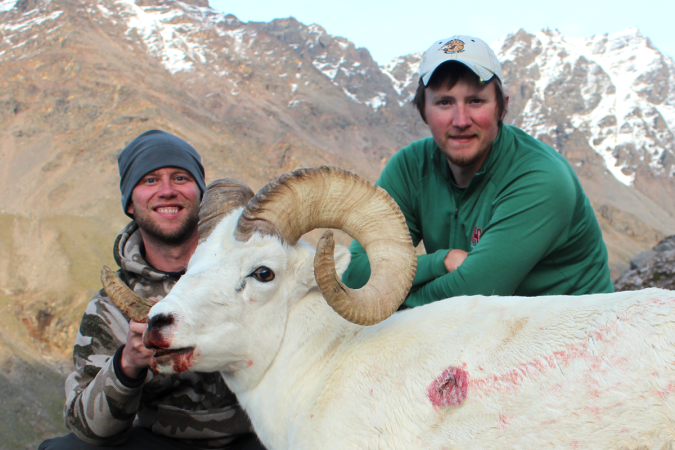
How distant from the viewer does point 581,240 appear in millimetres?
4105

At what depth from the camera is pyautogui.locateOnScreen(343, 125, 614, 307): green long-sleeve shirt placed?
3676 mm

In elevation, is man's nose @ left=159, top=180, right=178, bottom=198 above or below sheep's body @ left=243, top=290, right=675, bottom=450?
above

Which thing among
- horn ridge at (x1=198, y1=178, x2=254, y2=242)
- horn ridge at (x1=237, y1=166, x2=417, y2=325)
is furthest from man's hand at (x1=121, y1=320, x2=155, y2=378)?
horn ridge at (x1=237, y1=166, x2=417, y2=325)

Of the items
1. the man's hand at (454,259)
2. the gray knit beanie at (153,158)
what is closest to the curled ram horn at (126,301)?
the gray knit beanie at (153,158)

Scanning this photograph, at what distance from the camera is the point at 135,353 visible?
3602 mm

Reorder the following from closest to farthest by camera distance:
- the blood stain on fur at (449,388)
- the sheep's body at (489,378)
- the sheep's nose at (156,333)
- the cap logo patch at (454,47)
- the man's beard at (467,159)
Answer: the sheep's body at (489,378) < the blood stain on fur at (449,388) < the sheep's nose at (156,333) < the cap logo patch at (454,47) < the man's beard at (467,159)

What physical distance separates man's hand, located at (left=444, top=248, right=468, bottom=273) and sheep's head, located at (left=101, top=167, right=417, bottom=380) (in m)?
0.59

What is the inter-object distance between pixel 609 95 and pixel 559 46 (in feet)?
99.0

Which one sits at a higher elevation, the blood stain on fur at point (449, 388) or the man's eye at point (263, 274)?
the man's eye at point (263, 274)

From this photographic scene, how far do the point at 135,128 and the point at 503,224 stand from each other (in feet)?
150

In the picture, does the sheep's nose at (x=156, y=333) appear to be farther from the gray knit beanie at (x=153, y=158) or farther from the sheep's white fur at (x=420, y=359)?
the gray knit beanie at (x=153, y=158)

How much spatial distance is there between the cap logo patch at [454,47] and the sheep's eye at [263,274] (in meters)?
2.25

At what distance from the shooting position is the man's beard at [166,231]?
4.75 metres

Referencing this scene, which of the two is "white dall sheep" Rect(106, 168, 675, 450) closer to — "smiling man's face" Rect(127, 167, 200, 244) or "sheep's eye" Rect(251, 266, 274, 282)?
"sheep's eye" Rect(251, 266, 274, 282)
